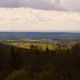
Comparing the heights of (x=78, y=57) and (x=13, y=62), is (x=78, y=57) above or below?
above

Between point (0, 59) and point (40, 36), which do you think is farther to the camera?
point (40, 36)

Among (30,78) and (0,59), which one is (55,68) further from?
(0,59)

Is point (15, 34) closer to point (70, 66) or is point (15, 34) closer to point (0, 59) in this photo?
point (0, 59)

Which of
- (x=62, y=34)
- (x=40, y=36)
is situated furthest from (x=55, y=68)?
(x=40, y=36)

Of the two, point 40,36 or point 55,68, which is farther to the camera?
point 40,36

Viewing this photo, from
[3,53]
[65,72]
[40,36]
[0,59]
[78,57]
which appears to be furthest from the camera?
[40,36]

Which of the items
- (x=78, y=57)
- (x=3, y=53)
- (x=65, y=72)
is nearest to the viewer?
(x=65, y=72)

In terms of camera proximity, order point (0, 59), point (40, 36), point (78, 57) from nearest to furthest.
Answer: point (78, 57) → point (0, 59) → point (40, 36)

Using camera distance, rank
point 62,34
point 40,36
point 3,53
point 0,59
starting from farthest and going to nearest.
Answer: point 40,36, point 62,34, point 3,53, point 0,59

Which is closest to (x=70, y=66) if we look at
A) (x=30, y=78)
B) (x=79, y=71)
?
(x=79, y=71)
